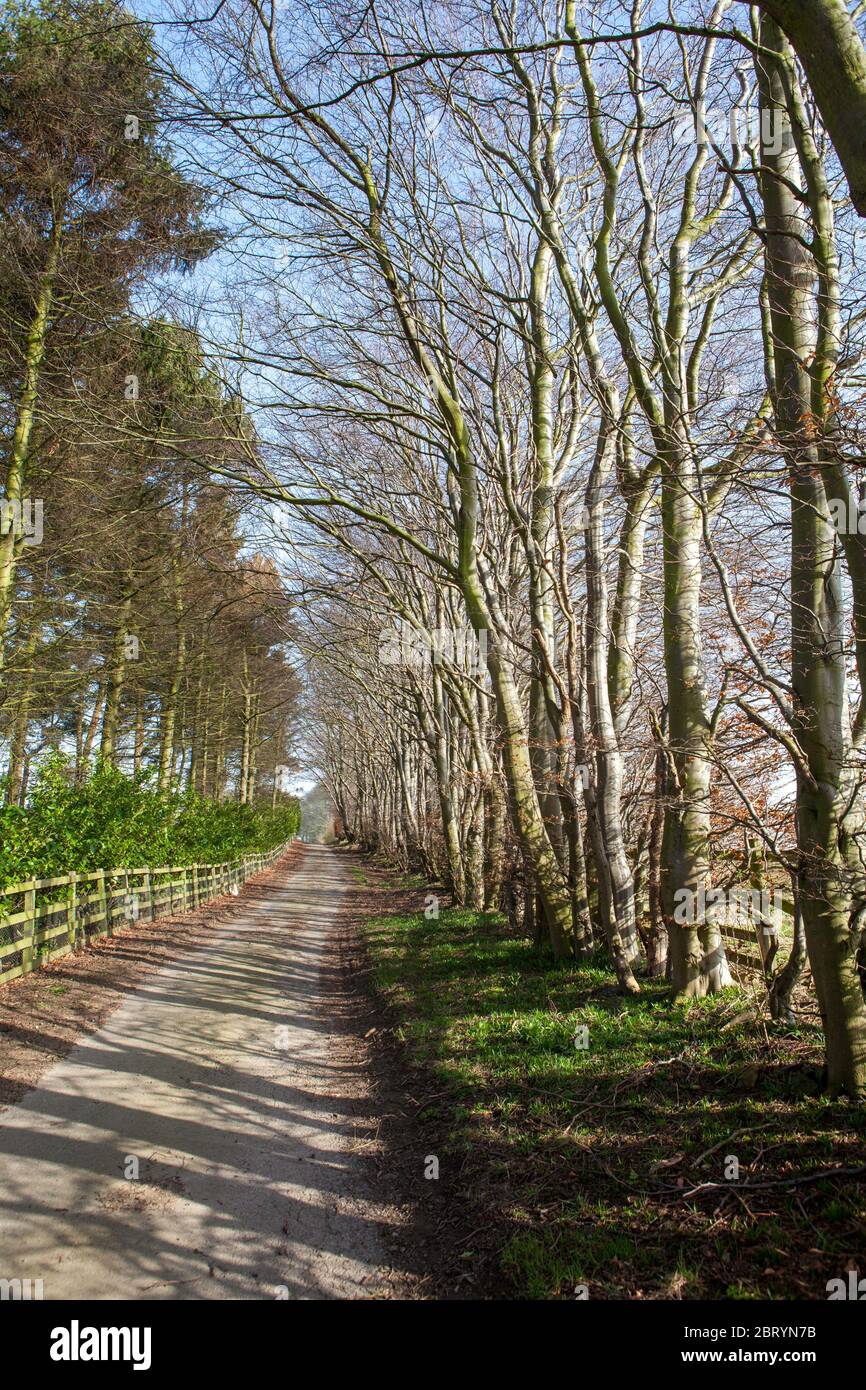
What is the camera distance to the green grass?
3535 mm

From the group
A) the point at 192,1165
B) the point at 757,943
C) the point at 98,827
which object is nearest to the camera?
the point at 192,1165

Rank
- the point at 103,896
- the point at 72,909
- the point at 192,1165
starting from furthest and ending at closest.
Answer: the point at 103,896 < the point at 72,909 < the point at 192,1165

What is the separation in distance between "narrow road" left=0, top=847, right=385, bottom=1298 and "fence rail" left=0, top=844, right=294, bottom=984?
140 cm

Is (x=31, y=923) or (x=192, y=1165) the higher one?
(x=31, y=923)

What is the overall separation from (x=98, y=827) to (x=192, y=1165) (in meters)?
9.34

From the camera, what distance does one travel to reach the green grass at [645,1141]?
11.6 feet

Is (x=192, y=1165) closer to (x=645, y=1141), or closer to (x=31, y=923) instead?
(x=645, y=1141)

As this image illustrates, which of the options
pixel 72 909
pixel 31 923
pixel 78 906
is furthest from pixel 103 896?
pixel 31 923

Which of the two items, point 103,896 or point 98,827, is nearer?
point 103,896

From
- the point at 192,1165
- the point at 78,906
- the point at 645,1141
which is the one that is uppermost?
the point at 78,906

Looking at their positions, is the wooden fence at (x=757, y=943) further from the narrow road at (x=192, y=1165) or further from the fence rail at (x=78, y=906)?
the fence rail at (x=78, y=906)

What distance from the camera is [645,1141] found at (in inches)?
185

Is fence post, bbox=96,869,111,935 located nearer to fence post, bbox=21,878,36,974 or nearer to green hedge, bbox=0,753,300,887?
green hedge, bbox=0,753,300,887

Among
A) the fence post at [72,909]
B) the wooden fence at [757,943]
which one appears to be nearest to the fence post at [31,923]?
the fence post at [72,909]
